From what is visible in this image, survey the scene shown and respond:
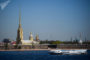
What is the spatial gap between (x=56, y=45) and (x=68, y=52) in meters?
24.8

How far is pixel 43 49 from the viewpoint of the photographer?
220 ft

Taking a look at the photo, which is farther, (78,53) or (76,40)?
(76,40)

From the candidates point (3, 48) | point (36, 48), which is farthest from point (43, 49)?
point (3, 48)

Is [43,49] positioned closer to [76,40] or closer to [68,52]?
[76,40]

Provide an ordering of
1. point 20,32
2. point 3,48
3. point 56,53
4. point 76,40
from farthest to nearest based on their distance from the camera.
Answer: point 76,40 → point 20,32 → point 3,48 → point 56,53

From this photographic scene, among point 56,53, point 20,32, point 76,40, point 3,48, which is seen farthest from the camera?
point 76,40

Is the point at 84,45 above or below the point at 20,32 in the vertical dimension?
below

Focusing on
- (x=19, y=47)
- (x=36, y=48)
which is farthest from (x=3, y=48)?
(x=36, y=48)

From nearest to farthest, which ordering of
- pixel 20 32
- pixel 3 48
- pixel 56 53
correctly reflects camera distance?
pixel 56 53 → pixel 3 48 → pixel 20 32

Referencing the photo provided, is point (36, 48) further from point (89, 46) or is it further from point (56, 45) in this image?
point (89, 46)

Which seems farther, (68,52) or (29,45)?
(29,45)

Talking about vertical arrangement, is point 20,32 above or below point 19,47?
above

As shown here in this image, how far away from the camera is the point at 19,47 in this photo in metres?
66.0

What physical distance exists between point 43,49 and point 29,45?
173 inches
